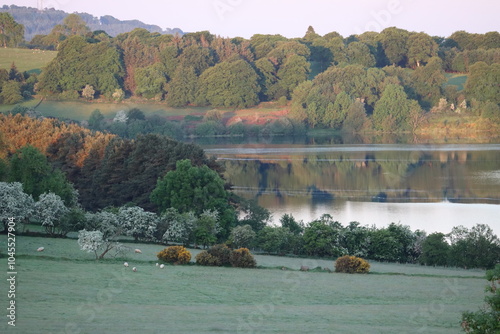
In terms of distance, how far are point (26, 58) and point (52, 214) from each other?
86572 mm

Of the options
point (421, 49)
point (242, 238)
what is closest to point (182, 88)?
point (421, 49)

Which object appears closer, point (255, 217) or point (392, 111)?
point (255, 217)

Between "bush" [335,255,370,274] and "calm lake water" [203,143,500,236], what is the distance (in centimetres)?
1032

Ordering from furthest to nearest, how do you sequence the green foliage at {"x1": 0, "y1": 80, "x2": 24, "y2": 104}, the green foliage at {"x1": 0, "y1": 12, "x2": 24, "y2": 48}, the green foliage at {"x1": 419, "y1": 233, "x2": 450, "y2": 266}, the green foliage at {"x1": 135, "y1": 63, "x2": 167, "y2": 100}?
the green foliage at {"x1": 0, "y1": 12, "x2": 24, "y2": 48} < the green foliage at {"x1": 135, "y1": 63, "x2": 167, "y2": 100} < the green foliage at {"x1": 0, "y1": 80, "x2": 24, "y2": 104} < the green foliage at {"x1": 419, "y1": 233, "x2": 450, "y2": 266}

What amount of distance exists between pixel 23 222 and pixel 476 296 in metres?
16.9

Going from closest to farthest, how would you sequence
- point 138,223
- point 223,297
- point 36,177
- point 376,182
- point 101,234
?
point 223,297
point 101,234
point 138,223
point 36,177
point 376,182

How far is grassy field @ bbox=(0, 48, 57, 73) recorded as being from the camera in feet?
340

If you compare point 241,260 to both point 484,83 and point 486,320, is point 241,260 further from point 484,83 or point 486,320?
point 484,83

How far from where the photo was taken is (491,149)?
65.0 m

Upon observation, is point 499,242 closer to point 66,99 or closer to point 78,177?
point 78,177

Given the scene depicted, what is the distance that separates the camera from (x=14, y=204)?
2600 centimetres

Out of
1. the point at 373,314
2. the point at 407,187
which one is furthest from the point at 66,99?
the point at 373,314

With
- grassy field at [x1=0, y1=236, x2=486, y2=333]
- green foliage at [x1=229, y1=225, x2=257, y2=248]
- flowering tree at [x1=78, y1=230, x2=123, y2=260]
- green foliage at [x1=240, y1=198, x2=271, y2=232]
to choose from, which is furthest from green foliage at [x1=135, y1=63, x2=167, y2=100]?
flowering tree at [x1=78, y1=230, x2=123, y2=260]

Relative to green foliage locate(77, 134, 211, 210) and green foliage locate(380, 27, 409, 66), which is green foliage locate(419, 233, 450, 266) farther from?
green foliage locate(380, 27, 409, 66)
